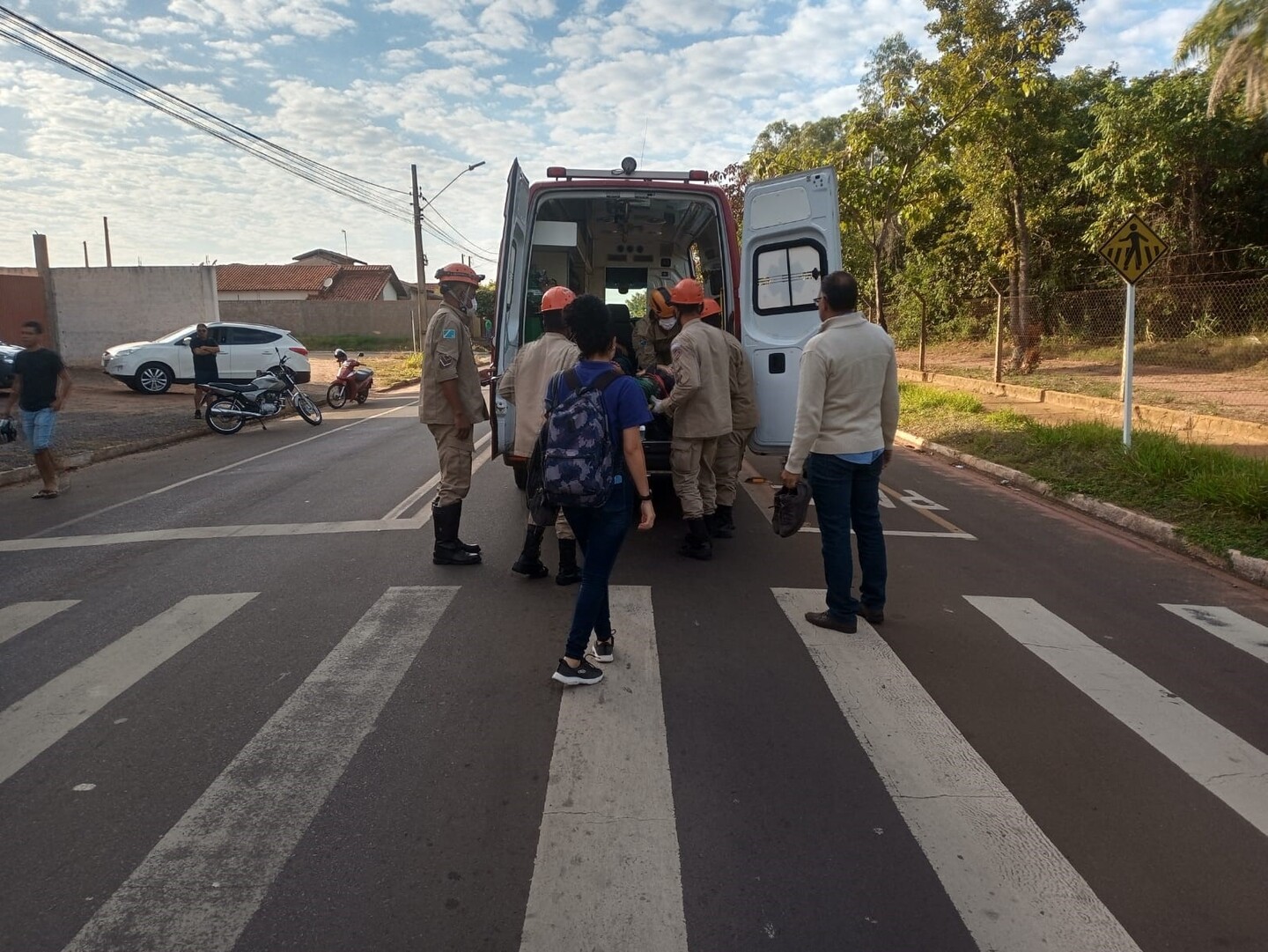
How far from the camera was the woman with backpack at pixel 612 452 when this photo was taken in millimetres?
3949

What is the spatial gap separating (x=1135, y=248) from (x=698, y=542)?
260 inches

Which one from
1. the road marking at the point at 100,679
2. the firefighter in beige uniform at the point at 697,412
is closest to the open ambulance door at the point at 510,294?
the firefighter in beige uniform at the point at 697,412

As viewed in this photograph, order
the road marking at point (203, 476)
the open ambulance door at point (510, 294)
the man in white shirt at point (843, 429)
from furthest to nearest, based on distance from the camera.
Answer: the road marking at point (203, 476) < the open ambulance door at point (510, 294) < the man in white shirt at point (843, 429)

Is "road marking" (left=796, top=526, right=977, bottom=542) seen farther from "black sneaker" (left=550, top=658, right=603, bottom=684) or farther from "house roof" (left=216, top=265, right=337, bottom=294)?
"house roof" (left=216, top=265, right=337, bottom=294)

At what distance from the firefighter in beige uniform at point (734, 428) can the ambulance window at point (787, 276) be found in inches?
16.6

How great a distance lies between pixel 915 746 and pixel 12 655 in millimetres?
4436

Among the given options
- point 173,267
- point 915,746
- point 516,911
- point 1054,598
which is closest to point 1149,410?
point 1054,598

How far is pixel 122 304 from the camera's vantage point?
985 inches

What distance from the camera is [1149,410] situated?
1227 centimetres

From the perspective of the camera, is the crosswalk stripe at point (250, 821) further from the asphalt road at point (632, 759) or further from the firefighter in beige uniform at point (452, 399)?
the firefighter in beige uniform at point (452, 399)

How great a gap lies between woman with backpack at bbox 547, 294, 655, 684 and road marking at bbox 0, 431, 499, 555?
346cm

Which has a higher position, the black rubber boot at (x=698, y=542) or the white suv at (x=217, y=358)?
the white suv at (x=217, y=358)

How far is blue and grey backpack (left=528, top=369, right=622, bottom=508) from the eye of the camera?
3834mm

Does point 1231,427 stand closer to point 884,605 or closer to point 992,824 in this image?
point 884,605
